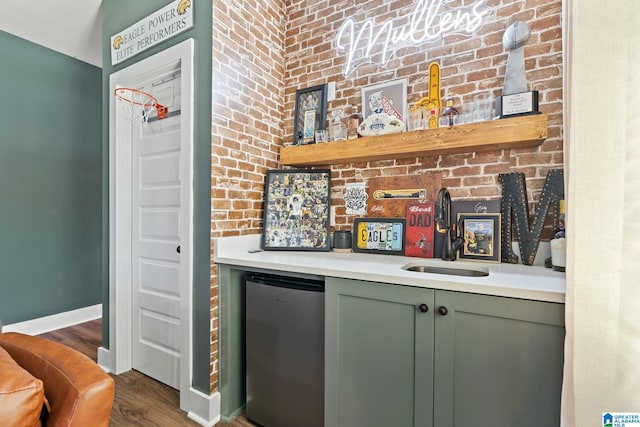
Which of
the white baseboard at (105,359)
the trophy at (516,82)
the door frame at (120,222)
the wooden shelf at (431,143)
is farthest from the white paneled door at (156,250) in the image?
the trophy at (516,82)

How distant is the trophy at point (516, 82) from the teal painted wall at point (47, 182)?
4119 mm

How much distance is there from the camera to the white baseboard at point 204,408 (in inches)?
71.4

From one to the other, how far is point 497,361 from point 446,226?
2.69ft

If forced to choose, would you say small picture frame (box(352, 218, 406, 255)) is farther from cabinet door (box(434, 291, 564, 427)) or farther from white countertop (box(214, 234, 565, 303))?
cabinet door (box(434, 291, 564, 427))

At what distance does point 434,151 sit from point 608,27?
3.11 ft

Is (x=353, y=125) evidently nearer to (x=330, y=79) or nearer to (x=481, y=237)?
(x=330, y=79)

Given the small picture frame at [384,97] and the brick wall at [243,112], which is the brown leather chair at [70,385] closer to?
the brick wall at [243,112]

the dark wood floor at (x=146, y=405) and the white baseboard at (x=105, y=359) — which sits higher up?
the white baseboard at (x=105, y=359)

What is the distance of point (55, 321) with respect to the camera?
316cm

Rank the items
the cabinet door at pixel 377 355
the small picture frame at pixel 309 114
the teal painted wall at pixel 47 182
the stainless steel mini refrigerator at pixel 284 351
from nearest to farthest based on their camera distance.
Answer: the cabinet door at pixel 377 355 → the stainless steel mini refrigerator at pixel 284 351 → the small picture frame at pixel 309 114 → the teal painted wall at pixel 47 182

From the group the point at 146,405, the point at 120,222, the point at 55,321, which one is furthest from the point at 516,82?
the point at 55,321

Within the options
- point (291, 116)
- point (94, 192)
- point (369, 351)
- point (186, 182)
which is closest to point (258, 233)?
point (186, 182)

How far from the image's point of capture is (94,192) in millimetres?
3486

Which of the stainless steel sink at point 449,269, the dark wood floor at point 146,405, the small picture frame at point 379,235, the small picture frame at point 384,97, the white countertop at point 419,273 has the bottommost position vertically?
the dark wood floor at point 146,405
